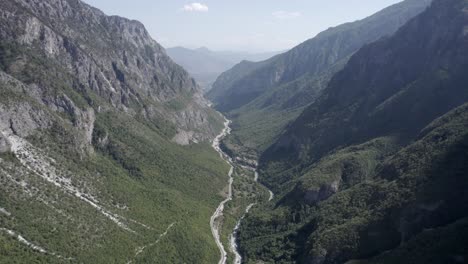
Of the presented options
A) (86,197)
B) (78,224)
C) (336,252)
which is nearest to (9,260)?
(78,224)

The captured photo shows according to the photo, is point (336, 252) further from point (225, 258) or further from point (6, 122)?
point (6, 122)

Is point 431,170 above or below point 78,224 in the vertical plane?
above

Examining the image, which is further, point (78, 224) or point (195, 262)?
point (195, 262)

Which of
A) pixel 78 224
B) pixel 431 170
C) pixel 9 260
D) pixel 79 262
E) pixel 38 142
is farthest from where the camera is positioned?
pixel 38 142

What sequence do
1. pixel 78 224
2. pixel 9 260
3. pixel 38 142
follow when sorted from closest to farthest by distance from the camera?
pixel 9 260, pixel 78 224, pixel 38 142

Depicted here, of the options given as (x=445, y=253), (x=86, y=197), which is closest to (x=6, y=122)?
(x=86, y=197)

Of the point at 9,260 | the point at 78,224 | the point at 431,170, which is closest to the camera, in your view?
the point at 9,260

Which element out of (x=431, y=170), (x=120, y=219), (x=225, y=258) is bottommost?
(x=225, y=258)

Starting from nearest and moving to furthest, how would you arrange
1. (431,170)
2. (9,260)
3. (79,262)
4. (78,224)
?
(9,260)
(79,262)
(78,224)
(431,170)

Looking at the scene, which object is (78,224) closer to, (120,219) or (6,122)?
(120,219)
